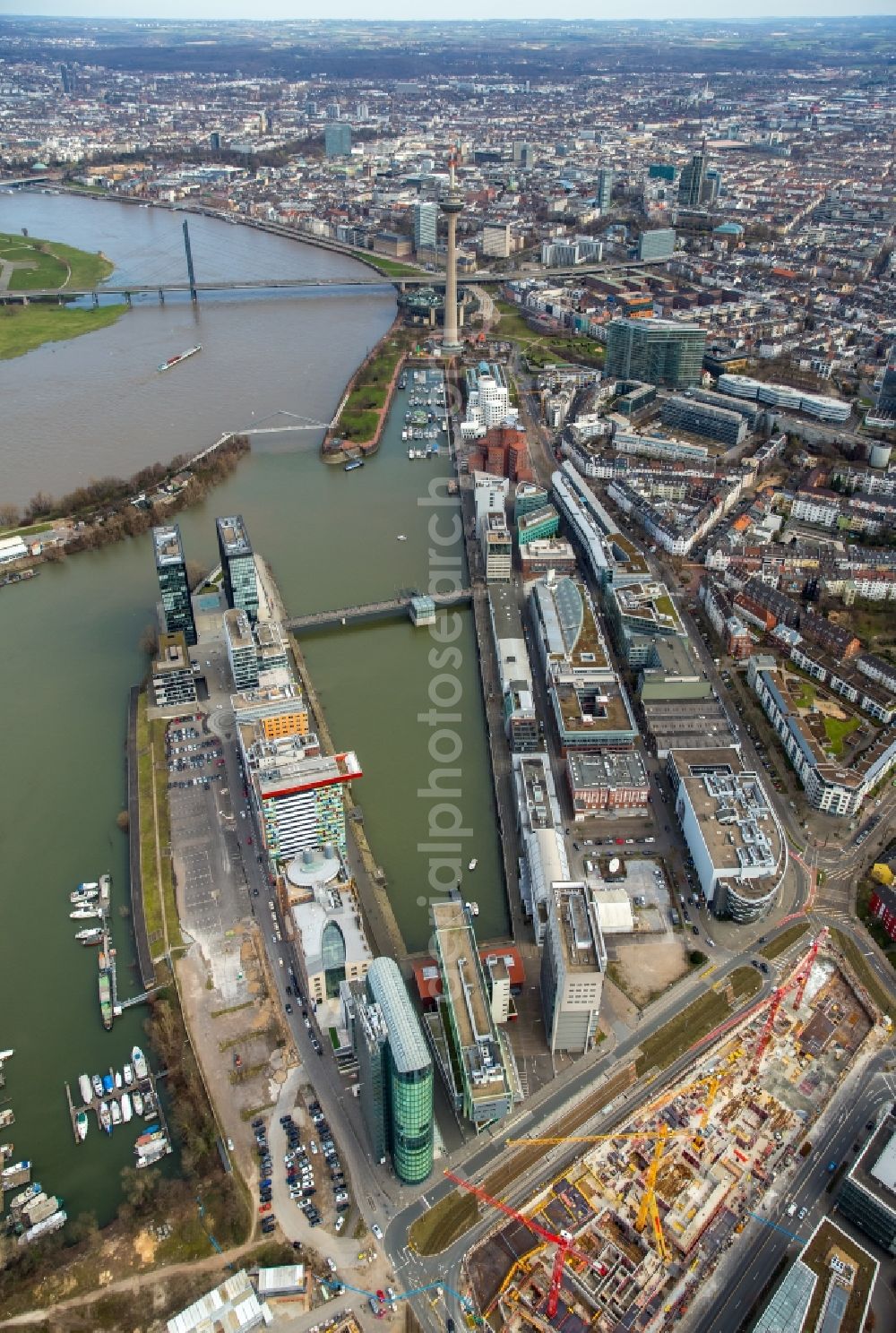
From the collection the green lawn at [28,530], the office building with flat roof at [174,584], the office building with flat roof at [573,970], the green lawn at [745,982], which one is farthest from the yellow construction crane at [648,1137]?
the green lawn at [28,530]

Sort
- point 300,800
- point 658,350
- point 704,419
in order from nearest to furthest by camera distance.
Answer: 1. point 300,800
2. point 704,419
3. point 658,350

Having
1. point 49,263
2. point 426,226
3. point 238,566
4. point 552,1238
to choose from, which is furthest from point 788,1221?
point 49,263

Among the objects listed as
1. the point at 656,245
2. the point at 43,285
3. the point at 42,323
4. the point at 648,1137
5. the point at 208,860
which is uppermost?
the point at 656,245

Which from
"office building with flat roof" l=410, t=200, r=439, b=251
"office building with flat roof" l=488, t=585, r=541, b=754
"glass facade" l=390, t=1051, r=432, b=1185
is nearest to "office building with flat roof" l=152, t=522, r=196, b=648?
"office building with flat roof" l=488, t=585, r=541, b=754

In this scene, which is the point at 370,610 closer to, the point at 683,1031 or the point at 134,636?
the point at 134,636

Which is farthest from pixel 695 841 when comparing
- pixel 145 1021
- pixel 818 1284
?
pixel 145 1021

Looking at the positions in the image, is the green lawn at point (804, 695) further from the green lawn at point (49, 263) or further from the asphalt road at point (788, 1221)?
the green lawn at point (49, 263)
